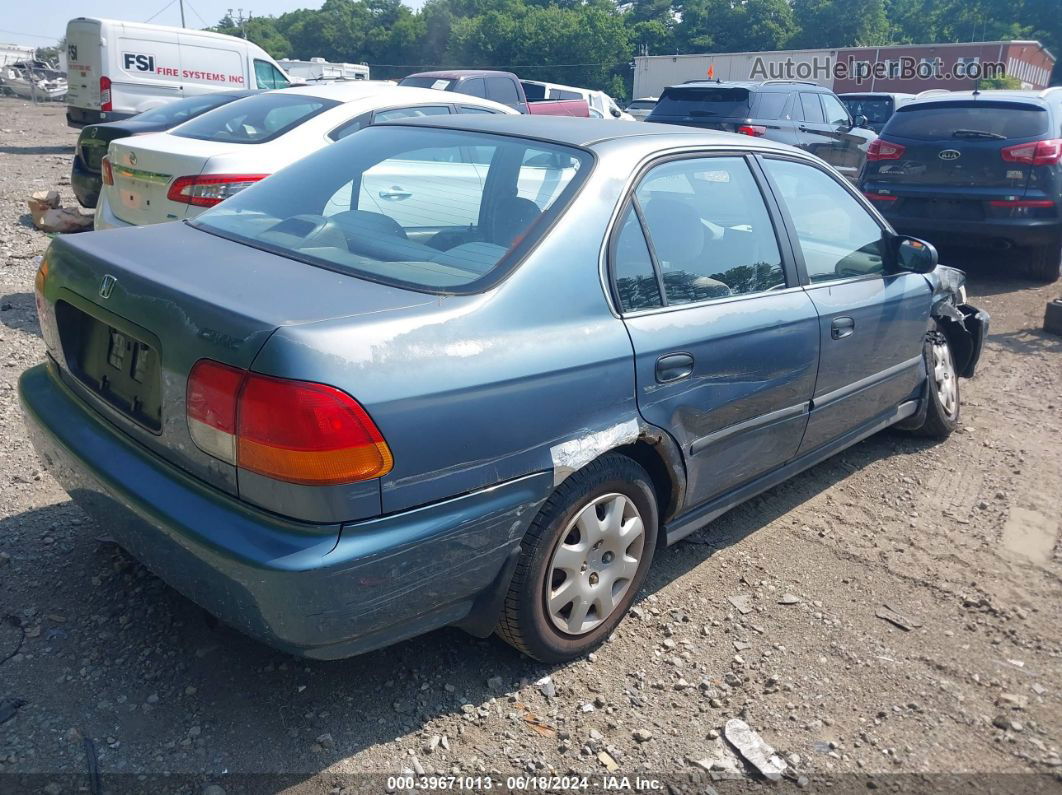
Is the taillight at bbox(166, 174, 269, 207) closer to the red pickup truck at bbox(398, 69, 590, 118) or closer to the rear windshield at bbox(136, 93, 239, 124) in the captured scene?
the rear windshield at bbox(136, 93, 239, 124)

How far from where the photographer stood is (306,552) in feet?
6.99

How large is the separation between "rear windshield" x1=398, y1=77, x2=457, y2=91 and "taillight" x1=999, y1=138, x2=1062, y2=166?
7386mm

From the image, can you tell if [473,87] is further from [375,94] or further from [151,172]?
[151,172]

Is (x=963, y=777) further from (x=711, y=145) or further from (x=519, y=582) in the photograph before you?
(x=711, y=145)

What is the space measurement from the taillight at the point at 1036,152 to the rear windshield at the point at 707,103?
4.22 m

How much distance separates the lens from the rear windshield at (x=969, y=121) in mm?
8188

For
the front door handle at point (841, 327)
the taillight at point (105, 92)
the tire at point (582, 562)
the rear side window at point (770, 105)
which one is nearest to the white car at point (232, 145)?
the front door handle at point (841, 327)

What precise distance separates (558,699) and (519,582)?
17.4 inches

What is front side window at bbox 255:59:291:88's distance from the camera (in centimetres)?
1733

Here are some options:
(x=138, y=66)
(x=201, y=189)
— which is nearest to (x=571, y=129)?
(x=201, y=189)

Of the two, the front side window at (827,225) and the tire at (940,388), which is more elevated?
the front side window at (827,225)

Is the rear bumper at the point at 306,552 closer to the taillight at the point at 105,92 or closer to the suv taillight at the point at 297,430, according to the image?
the suv taillight at the point at 297,430

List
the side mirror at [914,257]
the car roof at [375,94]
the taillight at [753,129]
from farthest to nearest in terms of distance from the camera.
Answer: the taillight at [753,129], the car roof at [375,94], the side mirror at [914,257]

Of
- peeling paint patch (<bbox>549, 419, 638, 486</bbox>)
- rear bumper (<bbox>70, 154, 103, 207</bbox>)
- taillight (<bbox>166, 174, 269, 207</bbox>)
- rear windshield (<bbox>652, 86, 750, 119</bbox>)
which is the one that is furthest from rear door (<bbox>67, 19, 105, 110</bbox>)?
peeling paint patch (<bbox>549, 419, 638, 486</bbox>)
